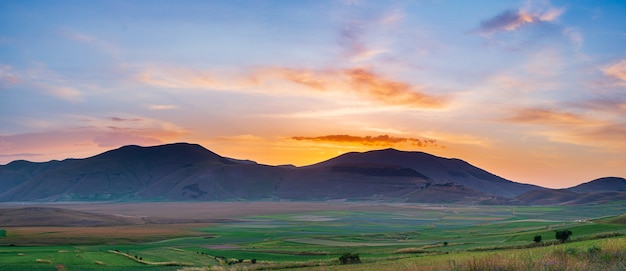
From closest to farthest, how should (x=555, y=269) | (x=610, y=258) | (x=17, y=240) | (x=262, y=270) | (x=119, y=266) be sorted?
1. (x=555, y=269)
2. (x=610, y=258)
3. (x=262, y=270)
4. (x=119, y=266)
5. (x=17, y=240)

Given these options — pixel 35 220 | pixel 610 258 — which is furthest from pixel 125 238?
pixel 610 258

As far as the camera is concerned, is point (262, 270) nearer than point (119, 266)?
Yes

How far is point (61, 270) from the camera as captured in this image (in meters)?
48.9

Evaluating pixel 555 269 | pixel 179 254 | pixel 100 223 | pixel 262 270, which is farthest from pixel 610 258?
pixel 100 223

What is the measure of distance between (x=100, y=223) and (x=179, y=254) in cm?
9523

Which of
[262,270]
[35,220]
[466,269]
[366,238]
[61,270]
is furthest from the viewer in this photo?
[35,220]

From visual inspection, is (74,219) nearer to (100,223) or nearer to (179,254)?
(100,223)

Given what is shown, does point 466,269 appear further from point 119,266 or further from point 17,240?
point 17,240

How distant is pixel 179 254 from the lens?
68.0 m

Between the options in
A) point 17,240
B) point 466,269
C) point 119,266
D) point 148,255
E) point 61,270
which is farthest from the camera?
point 17,240

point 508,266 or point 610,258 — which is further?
point 610,258

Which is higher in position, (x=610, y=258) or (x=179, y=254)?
(x=610, y=258)

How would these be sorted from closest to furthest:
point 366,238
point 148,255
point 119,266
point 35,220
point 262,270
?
point 262,270 < point 119,266 < point 148,255 < point 366,238 < point 35,220

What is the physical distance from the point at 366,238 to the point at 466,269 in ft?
279
